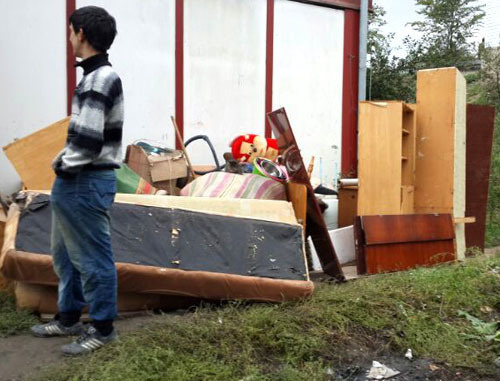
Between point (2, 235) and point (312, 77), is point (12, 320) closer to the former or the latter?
point (2, 235)

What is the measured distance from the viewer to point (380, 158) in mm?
5781

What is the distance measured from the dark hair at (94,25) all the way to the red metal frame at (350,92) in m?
6.07

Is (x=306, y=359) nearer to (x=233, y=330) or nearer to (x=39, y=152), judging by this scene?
(x=233, y=330)

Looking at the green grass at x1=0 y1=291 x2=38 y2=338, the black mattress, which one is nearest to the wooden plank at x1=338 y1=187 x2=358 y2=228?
the black mattress

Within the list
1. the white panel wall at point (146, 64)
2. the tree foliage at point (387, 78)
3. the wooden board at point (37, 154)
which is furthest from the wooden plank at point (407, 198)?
the tree foliage at point (387, 78)

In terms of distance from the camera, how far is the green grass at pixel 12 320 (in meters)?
3.31

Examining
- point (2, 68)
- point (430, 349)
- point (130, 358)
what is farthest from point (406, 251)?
point (2, 68)

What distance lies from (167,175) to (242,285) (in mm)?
2399

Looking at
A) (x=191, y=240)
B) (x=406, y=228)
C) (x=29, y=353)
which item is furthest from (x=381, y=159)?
(x=29, y=353)

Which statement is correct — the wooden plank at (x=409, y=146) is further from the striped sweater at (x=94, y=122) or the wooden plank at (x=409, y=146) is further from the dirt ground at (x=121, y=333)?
the striped sweater at (x=94, y=122)

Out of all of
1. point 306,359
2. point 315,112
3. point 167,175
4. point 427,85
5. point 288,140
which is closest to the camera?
point 306,359

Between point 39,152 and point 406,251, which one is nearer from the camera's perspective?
point 39,152

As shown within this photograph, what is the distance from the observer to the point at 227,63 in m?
7.54

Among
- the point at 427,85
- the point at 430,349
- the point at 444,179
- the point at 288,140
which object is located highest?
the point at 427,85
